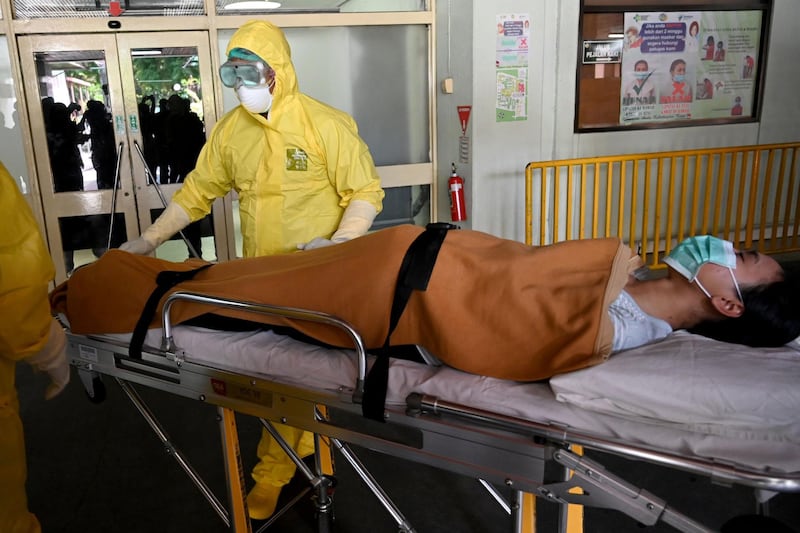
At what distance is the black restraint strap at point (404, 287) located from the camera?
1464 millimetres

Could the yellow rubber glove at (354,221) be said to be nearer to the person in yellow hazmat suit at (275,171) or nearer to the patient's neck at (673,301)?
the person in yellow hazmat suit at (275,171)

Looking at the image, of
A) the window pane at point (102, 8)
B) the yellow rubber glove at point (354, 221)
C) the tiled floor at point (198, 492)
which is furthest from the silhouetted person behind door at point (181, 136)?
the yellow rubber glove at point (354, 221)

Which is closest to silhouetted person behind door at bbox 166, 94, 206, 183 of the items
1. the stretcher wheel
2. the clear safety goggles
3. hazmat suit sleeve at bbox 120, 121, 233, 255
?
hazmat suit sleeve at bbox 120, 121, 233, 255

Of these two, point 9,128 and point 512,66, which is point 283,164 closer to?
point 512,66

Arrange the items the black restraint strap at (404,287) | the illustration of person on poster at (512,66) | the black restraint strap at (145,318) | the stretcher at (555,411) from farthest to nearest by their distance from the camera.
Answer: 1. the illustration of person on poster at (512,66)
2. the black restraint strap at (145,318)
3. the black restraint strap at (404,287)
4. the stretcher at (555,411)

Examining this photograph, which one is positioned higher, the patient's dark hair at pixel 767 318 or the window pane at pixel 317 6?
the window pane at pixel 317 6

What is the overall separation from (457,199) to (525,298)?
3.37 m

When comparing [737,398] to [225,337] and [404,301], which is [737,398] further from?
[225,337]

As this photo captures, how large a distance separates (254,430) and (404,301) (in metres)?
1.85

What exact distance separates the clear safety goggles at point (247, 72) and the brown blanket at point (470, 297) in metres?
0.85

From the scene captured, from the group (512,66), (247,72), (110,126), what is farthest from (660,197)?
(110,126)

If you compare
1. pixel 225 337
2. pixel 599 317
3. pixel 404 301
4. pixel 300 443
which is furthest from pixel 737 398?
pixel 300 443

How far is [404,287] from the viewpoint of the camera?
5.15 ft

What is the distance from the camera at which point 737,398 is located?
1242mm
